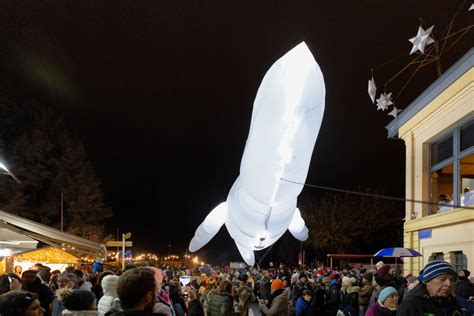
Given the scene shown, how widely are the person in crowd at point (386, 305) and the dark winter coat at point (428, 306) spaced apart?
1.53 m

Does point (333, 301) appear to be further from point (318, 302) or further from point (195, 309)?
point (195, 309)

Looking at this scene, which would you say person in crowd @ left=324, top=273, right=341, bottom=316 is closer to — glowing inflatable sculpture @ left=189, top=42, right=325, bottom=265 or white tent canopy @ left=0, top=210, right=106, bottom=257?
glowing inflatable sculpture @ left=189, top=42, right=325, bottom=265

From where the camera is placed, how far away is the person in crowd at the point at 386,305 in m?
5.43

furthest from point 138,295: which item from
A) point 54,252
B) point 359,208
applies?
point 359,208

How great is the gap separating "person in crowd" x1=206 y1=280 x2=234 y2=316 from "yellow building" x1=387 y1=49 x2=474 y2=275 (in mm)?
6112

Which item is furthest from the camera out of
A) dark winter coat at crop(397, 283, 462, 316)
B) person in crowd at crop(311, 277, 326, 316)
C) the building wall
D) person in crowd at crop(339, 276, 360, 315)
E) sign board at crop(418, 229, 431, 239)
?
sign board at crop(418, 229, 431, 239)

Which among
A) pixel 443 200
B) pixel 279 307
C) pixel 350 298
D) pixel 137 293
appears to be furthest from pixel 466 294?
pixel 443 200

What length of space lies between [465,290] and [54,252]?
1263 centimetres

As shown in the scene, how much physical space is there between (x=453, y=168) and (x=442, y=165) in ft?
1.76

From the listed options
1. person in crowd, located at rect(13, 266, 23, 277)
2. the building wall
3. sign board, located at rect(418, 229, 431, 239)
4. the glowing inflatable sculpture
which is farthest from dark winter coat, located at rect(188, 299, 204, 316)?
sign board, located at rect(418, 229, 431, 239)

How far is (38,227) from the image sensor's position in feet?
59.9

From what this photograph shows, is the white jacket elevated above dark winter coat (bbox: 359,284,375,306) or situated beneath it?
elevated above

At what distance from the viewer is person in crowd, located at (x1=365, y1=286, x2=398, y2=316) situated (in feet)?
17.8

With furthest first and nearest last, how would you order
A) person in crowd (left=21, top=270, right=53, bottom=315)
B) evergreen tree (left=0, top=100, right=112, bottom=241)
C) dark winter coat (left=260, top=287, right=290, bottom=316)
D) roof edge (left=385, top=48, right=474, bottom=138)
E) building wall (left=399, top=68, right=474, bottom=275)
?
evergreen tree (left=0, top=100, right=112, bottom=241)
building wall (left=399, top=68, right=474, bottom=275)
roof edge (left=385, top=48, right=474, bottom=138)
dark winter coat (left=260, top=287, right=290, bottom=316)
person in crowd (left=21, top=270, right=53, bottom=315)
